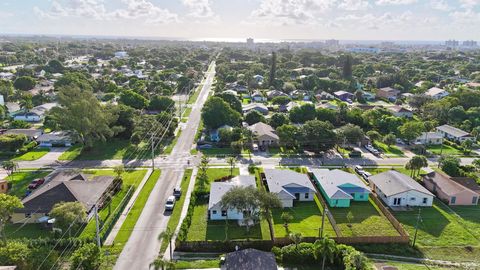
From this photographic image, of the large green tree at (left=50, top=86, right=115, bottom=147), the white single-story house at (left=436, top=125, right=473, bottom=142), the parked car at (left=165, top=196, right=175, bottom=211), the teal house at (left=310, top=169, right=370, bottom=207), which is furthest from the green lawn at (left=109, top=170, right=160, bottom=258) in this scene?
the white single-story house at (left=436, top=125, right=473, bottom=142)

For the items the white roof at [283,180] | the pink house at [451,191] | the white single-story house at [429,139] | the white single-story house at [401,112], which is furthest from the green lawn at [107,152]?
the white single-story house at [401,112]

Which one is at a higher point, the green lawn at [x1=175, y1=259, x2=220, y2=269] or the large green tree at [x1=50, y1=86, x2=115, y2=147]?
the large green tree at [x1=50, y1=86, x2=115, y2=147]

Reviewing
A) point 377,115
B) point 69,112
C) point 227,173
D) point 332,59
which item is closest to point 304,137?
point 227,173

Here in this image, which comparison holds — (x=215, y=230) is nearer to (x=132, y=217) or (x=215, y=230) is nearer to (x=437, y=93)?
(x=132, y=217)

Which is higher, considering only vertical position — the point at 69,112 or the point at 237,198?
Answer: the point at 69,112

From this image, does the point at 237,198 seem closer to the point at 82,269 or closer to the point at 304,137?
the point at 82,269

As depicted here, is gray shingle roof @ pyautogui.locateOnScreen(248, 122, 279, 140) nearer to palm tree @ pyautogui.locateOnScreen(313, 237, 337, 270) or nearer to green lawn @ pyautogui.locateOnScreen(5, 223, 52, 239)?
palm tree @ pyautogui.locateOnScreen(313, 237, 337, 270)

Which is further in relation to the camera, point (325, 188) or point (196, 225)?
point (325, 188)
